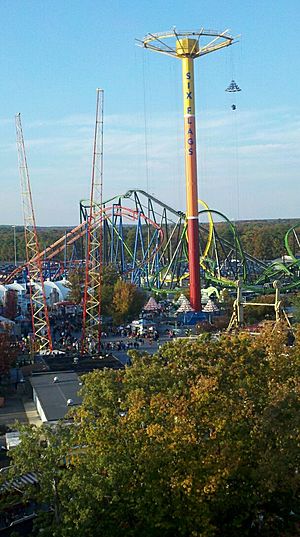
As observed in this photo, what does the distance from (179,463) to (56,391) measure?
1013 centimetres

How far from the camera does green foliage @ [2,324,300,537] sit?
902cm

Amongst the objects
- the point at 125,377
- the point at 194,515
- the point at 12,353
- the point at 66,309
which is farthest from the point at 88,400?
the point at 66,309

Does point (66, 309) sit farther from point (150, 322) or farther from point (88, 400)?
point (88, 400)

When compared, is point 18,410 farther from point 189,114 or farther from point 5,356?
point 189,114

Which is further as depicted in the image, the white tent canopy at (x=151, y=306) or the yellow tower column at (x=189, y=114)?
the white tent canopy at (x=151, y=306)

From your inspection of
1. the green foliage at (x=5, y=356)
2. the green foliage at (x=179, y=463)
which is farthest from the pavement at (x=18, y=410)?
the green foliage at (x=179, y=463)

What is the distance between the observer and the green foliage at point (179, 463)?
9.02 meters

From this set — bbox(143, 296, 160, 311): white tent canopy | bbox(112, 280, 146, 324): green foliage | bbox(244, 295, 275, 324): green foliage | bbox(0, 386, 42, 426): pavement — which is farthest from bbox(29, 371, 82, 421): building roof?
bbox(143, 296, 160, 311): white tent canopy

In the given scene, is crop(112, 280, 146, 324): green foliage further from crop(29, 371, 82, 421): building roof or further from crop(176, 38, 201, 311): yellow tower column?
crop(29, 371, 82, 421): building roof

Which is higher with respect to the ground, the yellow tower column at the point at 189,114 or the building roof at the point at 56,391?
the yellow tower column at the point at 189,114

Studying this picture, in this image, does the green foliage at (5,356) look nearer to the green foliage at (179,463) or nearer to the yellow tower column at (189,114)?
the green foliage at (179,463)

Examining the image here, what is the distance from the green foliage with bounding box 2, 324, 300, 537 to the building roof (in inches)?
232

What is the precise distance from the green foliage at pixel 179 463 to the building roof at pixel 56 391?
19.3 ft

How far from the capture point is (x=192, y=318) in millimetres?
34969
